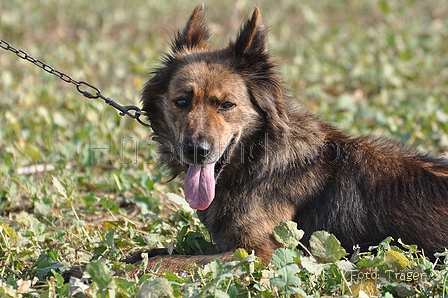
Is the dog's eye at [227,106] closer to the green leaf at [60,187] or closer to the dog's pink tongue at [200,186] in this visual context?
the dog's pink tongue at [200,186]

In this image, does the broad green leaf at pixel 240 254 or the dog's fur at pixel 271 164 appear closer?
the broad green leaf at pixel 240 254

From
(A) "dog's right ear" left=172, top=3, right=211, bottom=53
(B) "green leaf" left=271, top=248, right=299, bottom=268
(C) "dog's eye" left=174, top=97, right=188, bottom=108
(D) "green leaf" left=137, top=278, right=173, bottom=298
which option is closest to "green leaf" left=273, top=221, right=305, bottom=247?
(B) "green leaf" left=271, top=248, right=299, bottom=268

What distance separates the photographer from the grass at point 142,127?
414 cm

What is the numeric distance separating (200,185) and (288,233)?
2.52 feet

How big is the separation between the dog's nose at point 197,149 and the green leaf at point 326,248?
3.09 feet

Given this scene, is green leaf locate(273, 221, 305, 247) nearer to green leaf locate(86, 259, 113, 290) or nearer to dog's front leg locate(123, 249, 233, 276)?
dog's front leg locate(123, 249, 233, 276)

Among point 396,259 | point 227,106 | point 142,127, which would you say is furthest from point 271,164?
point 142,127

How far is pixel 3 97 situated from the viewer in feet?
A: 30.7

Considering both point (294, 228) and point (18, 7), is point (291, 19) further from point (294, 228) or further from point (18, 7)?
point (294, 228)

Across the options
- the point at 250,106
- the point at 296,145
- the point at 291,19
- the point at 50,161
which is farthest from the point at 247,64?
the point at 291,19

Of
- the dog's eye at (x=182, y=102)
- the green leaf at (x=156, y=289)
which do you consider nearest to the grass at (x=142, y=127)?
the green leaf at (x=156, y=289)

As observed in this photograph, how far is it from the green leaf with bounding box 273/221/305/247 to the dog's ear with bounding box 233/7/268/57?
1.38 metres

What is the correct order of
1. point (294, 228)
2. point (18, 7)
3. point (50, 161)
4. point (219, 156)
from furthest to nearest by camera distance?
1. point (18, 7)
2. point (50, 161)
3. point (219, 156)
4. point (294, 228)

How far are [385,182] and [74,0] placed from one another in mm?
10998
